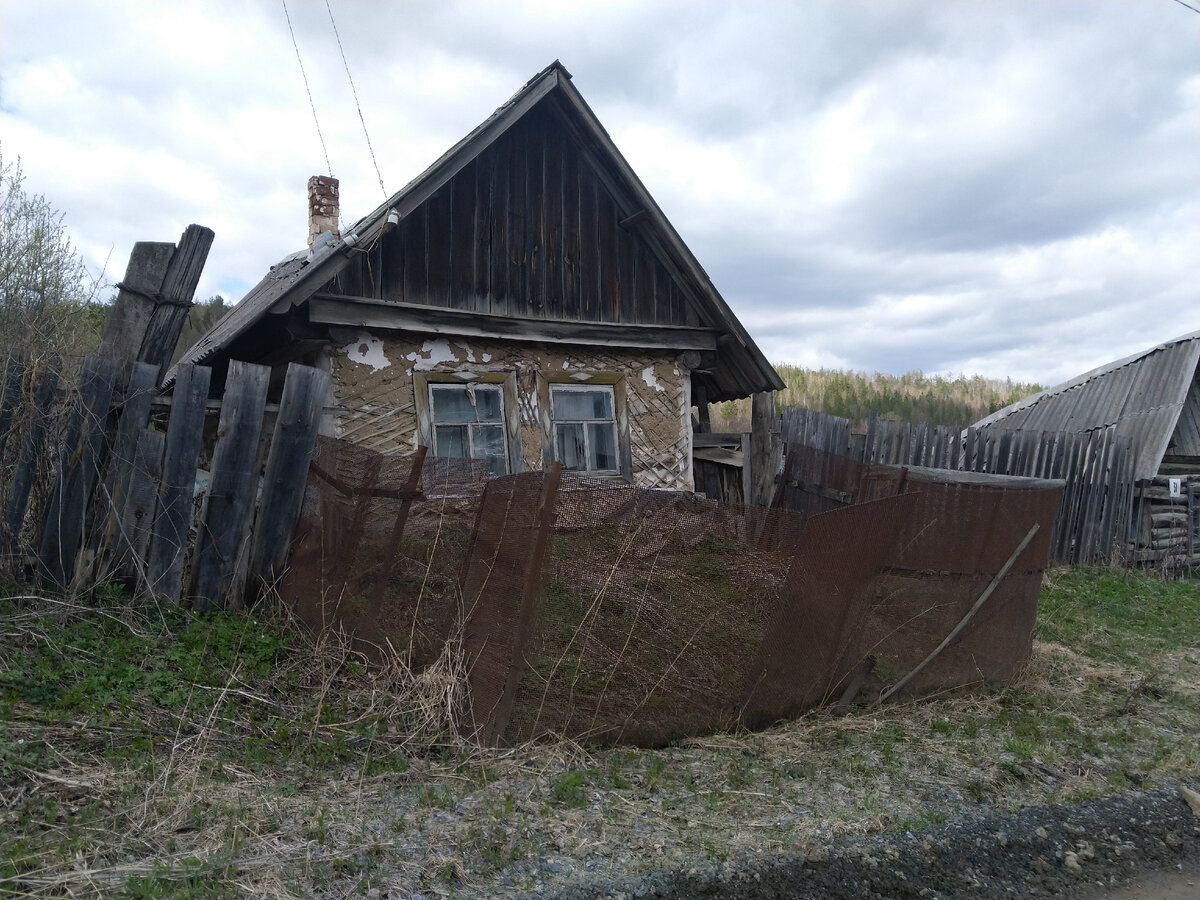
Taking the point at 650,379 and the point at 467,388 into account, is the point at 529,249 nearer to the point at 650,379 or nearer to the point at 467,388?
the point at 467,388

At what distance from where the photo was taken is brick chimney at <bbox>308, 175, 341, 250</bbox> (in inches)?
531

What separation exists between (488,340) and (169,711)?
17.3 feet

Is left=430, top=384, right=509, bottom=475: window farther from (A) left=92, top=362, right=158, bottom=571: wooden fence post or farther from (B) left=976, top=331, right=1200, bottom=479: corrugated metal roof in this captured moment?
(B) left=976, top=331, right=1200, bottom=479: corrugated metal roof

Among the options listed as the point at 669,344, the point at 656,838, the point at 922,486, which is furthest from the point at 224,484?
the point at 669,344

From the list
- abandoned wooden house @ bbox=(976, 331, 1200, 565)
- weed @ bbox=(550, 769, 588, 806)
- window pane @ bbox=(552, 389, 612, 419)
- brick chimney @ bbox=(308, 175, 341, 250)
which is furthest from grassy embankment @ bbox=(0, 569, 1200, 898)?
abandoned wooden house @ bbox=(976, 331, 1200, 565)

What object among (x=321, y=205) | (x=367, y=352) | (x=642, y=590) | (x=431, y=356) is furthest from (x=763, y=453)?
(x=321, y=205)

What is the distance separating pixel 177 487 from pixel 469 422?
350 centimetres

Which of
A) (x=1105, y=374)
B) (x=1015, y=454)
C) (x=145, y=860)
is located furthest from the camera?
(x=1105, y=374)

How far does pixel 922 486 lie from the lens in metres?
5.46

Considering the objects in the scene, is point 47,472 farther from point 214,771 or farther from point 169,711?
point 214,771

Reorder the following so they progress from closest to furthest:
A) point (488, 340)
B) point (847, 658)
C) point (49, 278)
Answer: point (847, 658), point (488, 340), point (49, 278)

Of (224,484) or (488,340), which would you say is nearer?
(224,484)

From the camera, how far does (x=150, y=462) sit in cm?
545

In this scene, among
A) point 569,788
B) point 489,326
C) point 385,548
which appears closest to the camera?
point 569,788
